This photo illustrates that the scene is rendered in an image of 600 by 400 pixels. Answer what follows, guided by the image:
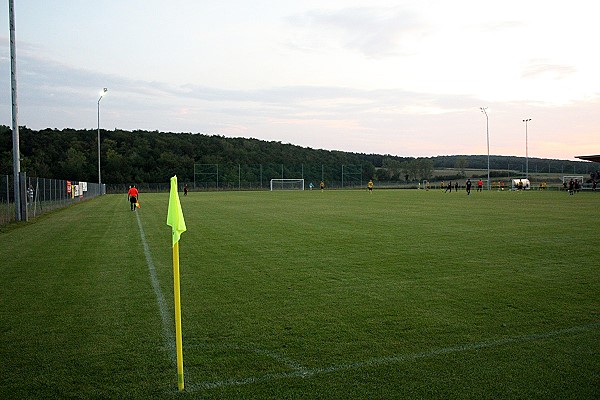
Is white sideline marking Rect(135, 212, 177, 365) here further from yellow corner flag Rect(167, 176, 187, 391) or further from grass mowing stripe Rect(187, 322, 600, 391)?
grass mowing stripe Rect(187, 322, 600, 391)

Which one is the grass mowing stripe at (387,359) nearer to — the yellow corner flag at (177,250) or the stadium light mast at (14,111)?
the yellow corner flag at (177,250)

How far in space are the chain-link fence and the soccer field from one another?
41.9 feet

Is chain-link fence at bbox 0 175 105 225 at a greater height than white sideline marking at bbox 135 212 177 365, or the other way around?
chain-link fence at bbox 0 175 105 225

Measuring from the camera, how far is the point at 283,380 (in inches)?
181

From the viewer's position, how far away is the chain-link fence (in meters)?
24.1

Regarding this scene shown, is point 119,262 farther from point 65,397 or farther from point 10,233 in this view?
point 10,233

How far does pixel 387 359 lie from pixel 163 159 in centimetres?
10643

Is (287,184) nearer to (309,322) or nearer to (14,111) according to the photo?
(14,111)

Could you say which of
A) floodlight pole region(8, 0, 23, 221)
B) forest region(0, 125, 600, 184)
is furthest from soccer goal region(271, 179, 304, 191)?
floodlight pole region(8, 0, 23, 221)

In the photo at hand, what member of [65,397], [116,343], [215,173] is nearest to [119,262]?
[116,343]

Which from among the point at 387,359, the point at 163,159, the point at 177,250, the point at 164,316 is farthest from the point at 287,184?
the point at 177,250

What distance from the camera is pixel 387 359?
5.08m

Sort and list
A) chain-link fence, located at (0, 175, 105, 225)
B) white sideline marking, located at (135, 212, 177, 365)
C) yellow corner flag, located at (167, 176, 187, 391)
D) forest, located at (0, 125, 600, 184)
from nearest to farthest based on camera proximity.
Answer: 1. yellow corner flag, located at (167, 176, 187, 391)
2. white sideline marking, located at (135, 212, 177, 365)
3. chain-link fence, located at (0, 175, 105, 225)
4. forest, located at (0, 125, 600, 184)

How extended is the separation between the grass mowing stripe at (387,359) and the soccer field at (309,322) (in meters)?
0.02
